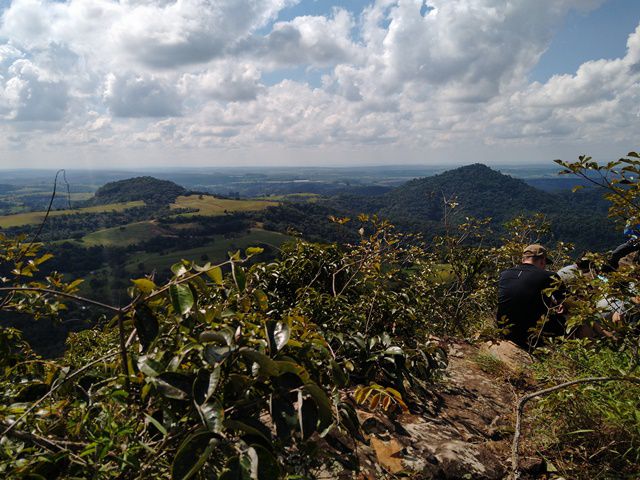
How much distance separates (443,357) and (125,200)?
706ft

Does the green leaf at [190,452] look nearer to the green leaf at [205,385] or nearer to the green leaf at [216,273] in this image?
the green leaf at [205,385]

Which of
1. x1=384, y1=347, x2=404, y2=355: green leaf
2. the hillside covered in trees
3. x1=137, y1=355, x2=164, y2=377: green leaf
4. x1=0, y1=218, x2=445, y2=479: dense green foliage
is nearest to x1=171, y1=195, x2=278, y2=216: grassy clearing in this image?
the hillside covered in trees

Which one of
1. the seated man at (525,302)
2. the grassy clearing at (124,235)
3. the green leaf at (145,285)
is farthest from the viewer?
the grassy clearing at (124,235)

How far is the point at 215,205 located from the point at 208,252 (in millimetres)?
65865

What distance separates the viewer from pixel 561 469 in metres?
2.80

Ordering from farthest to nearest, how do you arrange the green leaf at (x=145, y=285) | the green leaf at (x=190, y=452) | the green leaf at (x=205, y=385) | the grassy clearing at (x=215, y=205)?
the grassy clearing at (x=215, y=205) < the green leaf at (x=145, y=285) < the green leaf at (x=205, y=385) < the green leaf at (x=190, y=452)

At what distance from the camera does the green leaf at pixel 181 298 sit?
1508mm

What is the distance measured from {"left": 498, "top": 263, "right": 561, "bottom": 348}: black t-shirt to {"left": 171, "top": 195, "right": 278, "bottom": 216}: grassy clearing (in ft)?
491

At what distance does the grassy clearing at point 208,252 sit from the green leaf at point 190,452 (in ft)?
287

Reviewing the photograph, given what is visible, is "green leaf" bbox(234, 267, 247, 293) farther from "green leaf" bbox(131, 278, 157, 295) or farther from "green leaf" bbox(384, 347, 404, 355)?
"green leaf" bbox(384, 347, 404, 355)

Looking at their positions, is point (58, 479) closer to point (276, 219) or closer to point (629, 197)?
point (629, 197)

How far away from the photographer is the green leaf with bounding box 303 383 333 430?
126 centimetres

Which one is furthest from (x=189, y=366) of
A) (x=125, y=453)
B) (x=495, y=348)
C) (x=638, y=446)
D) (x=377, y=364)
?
(x=495, y=348)

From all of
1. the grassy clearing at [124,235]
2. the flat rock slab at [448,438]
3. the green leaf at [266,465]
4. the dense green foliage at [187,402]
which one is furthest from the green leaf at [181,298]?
the grassy clearing at [124,235]
